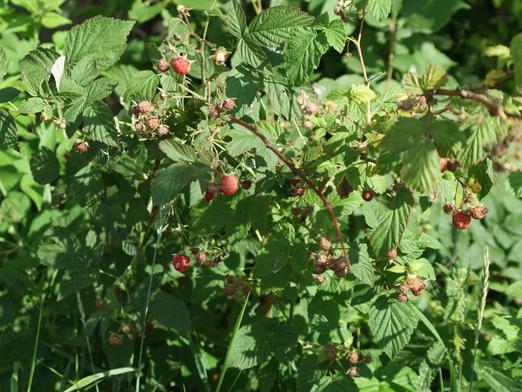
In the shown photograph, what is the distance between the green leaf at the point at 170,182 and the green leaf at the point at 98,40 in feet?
1.50

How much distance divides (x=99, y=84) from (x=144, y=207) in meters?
0.40

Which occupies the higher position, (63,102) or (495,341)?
(63,102)

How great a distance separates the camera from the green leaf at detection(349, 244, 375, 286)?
189 cm

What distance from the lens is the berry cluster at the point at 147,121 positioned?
176cm

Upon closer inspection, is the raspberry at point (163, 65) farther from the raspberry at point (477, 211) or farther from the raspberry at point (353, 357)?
the raspberry at point (353, 357)

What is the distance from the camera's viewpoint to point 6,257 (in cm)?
268

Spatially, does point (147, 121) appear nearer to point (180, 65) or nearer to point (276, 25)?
point (180, 65)

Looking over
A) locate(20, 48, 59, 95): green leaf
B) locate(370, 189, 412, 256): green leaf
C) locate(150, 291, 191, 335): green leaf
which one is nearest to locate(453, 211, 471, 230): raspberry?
locate(370, 189, 412, 256): green leaf

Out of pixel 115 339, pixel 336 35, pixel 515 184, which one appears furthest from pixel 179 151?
pixel 515 184

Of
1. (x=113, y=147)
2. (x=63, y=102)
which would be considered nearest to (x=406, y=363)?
(x=113, y=147)

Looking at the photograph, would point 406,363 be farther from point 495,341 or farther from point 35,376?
point 35,376


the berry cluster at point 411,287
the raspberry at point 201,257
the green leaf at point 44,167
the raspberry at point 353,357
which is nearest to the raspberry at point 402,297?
the berry cluster at point 411,287

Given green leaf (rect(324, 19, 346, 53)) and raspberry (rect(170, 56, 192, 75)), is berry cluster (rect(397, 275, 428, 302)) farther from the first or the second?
raspberry (rect(170, 56, 192, 75))

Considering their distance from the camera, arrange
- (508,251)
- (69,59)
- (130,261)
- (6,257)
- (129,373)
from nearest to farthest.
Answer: (69,59), (129,373), (130,261), (6,257), (508,251)
